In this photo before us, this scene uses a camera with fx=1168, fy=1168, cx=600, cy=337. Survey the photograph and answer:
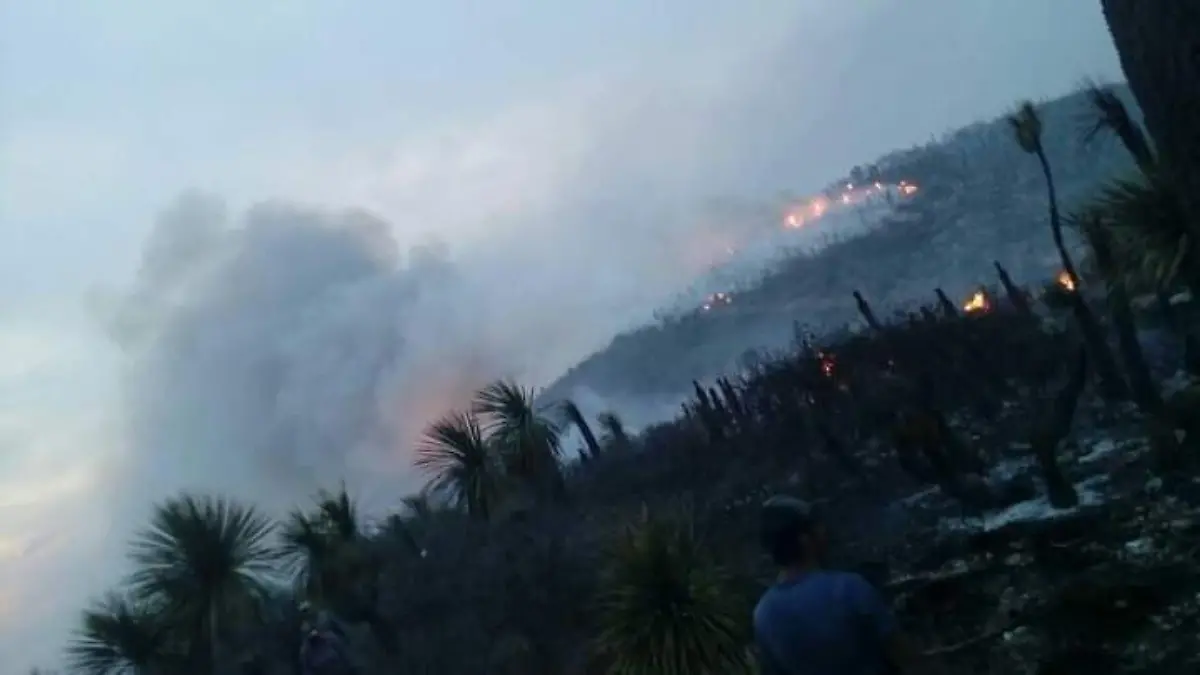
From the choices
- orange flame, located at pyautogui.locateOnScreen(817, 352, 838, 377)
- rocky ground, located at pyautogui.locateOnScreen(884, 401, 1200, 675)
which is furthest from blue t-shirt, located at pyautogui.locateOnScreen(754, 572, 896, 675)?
orange flame, located at pyautogui.locateOnScreen(817, 352, 838, 377)

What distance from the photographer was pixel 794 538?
3.83 meters

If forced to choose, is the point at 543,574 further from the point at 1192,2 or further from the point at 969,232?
the point at 969,232

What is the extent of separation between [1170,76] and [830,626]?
96.9 inches

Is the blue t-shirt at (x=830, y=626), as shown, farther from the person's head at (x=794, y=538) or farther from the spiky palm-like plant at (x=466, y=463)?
the spiky palm-like plant at (x=466, y=463)

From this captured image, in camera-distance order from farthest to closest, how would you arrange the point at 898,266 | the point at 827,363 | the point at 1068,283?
the point at 898,266
the point at 1068,283
the point at 827,363

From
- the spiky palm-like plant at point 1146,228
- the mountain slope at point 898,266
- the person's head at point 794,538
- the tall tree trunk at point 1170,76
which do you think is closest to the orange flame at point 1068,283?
the spiky palm-like plant at point 1146,228

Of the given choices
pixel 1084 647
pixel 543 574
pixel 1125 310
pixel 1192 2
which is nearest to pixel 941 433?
pixel 1125 310

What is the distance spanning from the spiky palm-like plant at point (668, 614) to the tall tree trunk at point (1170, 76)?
966cm

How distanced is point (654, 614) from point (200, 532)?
1157cm

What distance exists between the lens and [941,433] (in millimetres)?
16797

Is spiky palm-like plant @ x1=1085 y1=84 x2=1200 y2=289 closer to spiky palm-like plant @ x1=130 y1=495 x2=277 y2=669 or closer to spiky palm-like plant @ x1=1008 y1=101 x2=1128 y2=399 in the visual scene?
spiky palm-like plant @ x1=1008 y1=101 x2=1128 y2=399

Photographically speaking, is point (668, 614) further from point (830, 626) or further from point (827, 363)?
point (827, 363)

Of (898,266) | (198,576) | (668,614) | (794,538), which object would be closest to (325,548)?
(198,576)

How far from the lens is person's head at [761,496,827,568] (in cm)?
383
